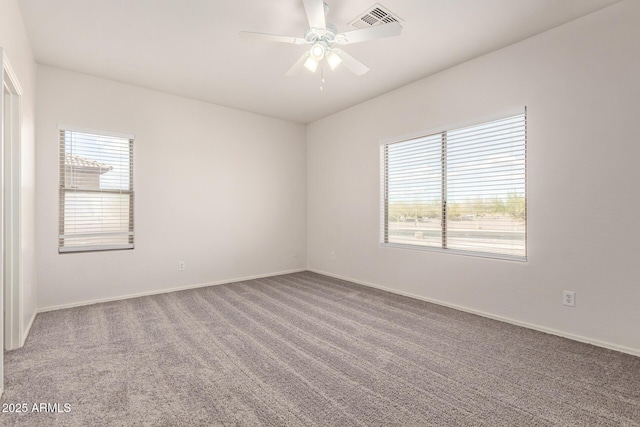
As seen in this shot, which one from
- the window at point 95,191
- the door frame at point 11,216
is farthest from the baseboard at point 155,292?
the door frame at point 11,216

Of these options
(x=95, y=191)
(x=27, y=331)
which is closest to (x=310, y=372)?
(x=27, y=331)

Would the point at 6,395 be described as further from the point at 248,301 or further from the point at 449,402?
the point at 449,402

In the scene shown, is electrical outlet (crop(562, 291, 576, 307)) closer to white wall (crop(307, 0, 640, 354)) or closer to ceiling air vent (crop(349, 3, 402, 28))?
white wall (crop(307, 0, 640, 354))

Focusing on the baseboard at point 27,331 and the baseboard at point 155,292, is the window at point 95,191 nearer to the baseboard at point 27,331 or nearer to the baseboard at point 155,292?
the baseboard at point 155,292

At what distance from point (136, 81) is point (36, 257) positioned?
233 cm

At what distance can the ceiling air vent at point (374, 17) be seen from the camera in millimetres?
2597

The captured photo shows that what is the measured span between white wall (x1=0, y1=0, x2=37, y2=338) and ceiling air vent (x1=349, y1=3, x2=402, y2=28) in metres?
2.56

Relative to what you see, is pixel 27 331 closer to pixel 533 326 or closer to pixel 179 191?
pixel 179 191

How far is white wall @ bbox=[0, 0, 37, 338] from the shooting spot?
92.2 inches

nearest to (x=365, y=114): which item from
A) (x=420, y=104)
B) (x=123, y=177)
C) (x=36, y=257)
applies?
(x=420, y=104)

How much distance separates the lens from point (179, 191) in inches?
176

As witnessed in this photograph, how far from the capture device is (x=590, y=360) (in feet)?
7.75

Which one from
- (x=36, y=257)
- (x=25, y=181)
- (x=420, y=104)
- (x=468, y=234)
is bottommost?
(x=36, y=257)

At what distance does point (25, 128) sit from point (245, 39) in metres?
2.16
